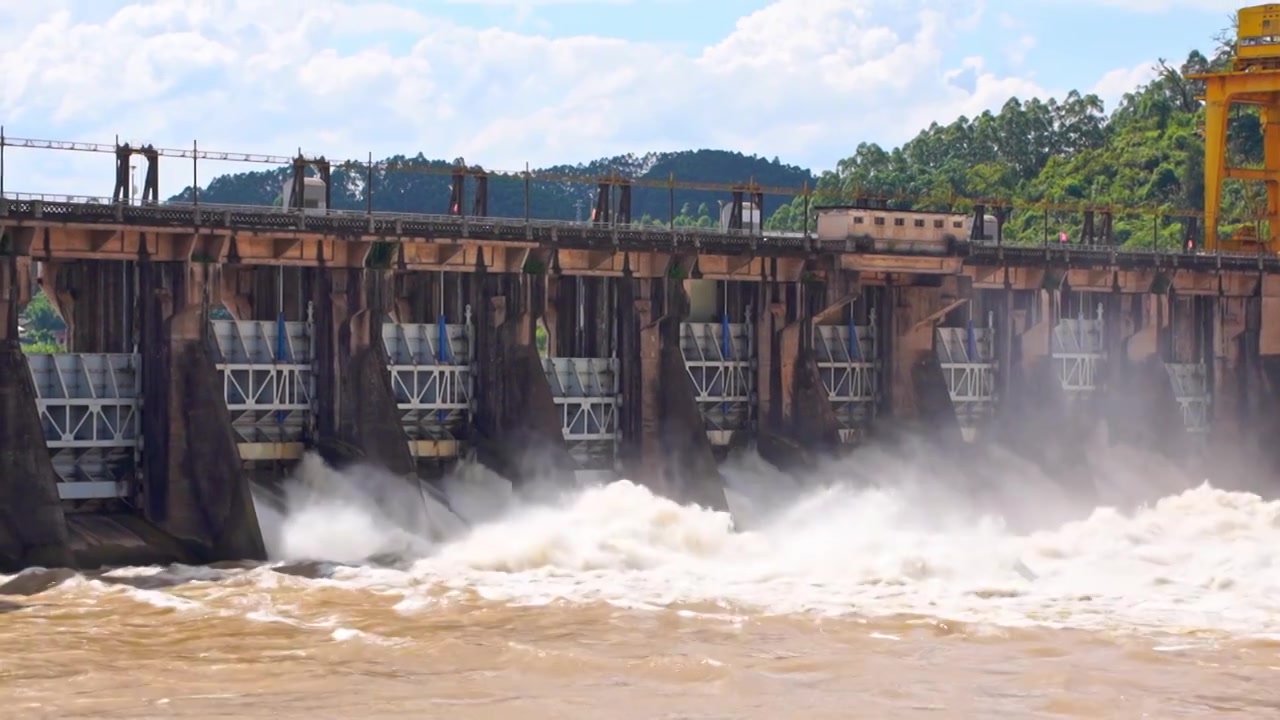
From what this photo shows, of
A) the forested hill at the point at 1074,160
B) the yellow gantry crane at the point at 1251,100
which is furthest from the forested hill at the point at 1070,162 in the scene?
the yellow gantry crane at the point at 1251,100

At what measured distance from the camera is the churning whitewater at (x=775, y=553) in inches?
1565

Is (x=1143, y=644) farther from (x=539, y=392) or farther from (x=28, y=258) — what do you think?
(x=28, y=258)

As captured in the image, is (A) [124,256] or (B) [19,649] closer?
(B) [19,649]

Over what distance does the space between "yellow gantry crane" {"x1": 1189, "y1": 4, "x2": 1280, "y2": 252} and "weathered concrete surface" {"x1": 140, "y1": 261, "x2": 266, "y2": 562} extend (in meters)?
41.2

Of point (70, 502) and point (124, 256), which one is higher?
point (124, 256)

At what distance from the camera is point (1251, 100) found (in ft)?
237

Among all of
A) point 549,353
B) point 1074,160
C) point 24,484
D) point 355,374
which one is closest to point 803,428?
point 549,353

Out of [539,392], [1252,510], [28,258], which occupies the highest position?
[28,258]

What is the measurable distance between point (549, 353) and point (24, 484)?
15831 mm

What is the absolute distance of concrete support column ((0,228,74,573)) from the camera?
129 ft

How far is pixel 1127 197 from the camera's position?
11700cm

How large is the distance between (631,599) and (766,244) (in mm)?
17388

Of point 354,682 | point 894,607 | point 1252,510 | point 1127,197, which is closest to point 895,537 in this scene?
point 894,607

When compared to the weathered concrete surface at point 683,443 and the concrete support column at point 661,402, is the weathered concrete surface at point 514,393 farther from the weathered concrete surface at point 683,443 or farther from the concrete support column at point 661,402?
the weathered concrete surface at point 683,443
